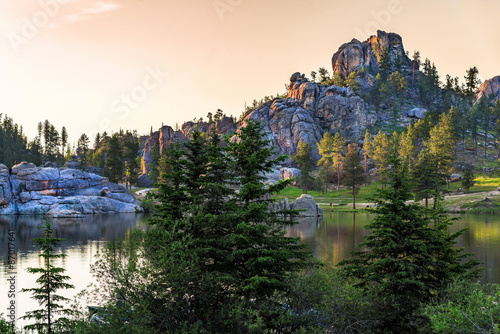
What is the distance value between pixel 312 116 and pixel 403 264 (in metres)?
151

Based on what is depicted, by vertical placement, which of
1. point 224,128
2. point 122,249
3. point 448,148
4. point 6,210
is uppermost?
point 224,128

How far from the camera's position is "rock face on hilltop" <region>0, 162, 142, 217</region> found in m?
87.9

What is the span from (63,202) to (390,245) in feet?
287

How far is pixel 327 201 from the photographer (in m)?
103

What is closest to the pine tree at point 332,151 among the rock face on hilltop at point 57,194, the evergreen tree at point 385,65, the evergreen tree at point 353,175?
the evergreen tree at point 353,175

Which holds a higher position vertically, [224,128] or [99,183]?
[224,128]

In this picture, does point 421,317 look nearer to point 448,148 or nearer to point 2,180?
point 2,180

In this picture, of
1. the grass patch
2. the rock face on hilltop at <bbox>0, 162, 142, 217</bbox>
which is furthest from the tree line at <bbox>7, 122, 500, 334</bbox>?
the grass patch

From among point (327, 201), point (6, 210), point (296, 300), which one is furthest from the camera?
point (327, 201)

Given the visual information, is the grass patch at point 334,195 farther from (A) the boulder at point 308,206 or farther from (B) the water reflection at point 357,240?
(B) the water reflection at point 357,240

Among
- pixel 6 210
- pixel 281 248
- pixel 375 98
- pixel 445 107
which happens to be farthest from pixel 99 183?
pixel 445 107

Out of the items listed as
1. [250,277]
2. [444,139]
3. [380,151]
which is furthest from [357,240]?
[444,139]

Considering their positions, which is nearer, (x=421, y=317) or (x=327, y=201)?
(x=421, y=317)

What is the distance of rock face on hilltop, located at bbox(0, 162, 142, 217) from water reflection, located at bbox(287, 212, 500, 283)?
183ft
